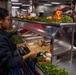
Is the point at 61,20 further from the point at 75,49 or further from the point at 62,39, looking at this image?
the point at 75,49

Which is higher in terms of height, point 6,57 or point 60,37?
point 60,37

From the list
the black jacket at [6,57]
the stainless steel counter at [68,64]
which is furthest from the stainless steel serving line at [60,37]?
the black jacket at [6,57]

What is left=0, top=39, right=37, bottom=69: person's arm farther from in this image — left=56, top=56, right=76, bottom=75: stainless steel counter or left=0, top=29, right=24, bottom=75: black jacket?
left=56, top=56, right=76, bottom=75: stainless steel counter

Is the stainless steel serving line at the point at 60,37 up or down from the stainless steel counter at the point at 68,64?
up

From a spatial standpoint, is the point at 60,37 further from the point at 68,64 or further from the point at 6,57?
the point at 6,57

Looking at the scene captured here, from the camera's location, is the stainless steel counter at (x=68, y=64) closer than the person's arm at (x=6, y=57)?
No

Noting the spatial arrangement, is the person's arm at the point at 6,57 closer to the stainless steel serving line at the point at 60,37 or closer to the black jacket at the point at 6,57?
the black jacket at the point at 6,57

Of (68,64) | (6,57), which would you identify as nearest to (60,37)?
(68,64)

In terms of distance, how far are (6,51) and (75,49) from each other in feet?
4.75

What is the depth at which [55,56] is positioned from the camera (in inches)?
91.7

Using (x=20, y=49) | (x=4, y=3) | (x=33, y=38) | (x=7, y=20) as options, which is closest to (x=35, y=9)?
(x=4, y=3)

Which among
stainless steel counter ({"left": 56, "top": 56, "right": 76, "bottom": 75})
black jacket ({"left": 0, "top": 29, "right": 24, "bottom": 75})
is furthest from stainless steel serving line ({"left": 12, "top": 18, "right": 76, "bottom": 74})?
black jacket ({"left": 0, "top": 29, "right": 24, "bottom": 75})

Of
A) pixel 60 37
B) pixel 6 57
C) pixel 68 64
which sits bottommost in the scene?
pixel 68 64

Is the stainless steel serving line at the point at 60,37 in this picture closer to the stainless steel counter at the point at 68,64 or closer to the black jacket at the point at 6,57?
the stainless steel counter at the point at 68,64
